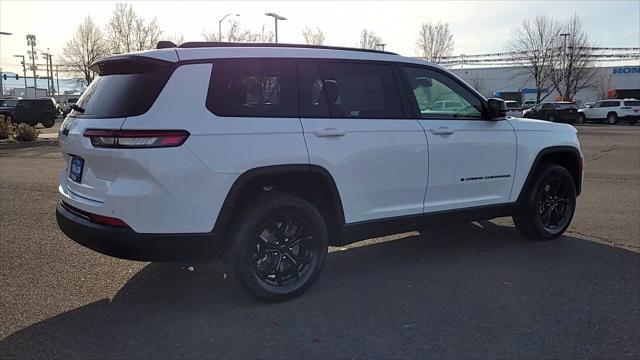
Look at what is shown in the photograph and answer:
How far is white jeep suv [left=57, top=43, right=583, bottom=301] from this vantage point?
3738mm

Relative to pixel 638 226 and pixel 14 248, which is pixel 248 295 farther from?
pixel 638 226

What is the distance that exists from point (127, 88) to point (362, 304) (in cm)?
237

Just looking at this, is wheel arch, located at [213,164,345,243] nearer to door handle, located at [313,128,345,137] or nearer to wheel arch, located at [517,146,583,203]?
door handle, located at [313,128,345,137]

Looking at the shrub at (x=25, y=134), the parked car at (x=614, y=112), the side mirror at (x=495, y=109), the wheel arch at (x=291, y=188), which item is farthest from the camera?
the parked car at (x=614, y=112)

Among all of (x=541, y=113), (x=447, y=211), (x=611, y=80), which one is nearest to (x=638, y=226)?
(x=447, y=211)

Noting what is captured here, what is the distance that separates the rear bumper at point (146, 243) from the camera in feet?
12.3

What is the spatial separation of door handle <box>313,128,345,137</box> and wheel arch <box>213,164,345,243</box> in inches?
10.1

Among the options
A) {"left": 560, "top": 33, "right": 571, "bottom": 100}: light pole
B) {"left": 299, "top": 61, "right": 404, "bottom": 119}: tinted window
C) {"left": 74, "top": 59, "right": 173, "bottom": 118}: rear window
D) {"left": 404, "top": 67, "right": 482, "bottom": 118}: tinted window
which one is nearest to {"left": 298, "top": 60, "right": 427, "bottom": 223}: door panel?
{"left": 299, "top": 61, "right": 404, "bottom": 119}: tinted window

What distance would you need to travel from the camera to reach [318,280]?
4.84 m

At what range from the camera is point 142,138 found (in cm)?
366

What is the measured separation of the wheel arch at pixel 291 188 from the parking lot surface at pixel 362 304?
0.67 meters

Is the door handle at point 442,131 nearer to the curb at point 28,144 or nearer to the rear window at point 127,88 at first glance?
the rear window at point 127,88

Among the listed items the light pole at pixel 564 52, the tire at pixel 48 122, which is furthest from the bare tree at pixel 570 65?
the tire at pixel 48 122

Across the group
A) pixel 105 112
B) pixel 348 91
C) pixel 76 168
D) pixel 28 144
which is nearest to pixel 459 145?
pixel 348 91
